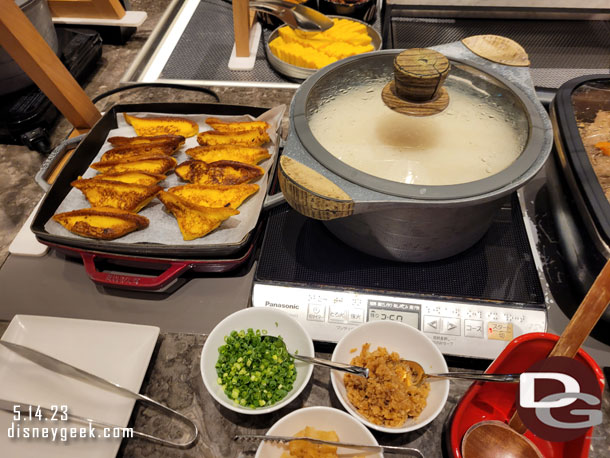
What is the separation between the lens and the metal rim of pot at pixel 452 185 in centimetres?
77

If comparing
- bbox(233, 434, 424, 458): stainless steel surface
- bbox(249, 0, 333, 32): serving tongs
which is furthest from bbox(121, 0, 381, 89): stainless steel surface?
bbox(233, 434, 424, 458): stainless steel surface

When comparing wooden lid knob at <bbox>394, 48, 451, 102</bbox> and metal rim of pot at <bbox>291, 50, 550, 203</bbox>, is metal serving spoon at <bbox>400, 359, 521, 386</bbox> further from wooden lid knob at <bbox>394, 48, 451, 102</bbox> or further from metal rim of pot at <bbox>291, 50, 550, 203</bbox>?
wooden lid knob at <bbox>394, 48, 451, 102</bbox>

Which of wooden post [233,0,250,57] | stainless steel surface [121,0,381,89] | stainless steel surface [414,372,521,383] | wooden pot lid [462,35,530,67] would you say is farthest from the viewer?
stainless steel surface [121,0,381,89]

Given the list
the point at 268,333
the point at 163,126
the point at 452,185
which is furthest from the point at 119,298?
the point at 452,185

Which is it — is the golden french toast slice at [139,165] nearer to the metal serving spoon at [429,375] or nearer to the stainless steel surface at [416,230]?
the stainless steel surface at [416,230]

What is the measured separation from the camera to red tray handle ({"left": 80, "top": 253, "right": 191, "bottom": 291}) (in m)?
1.03

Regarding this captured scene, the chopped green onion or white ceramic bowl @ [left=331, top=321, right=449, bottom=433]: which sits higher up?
the chopped green onion

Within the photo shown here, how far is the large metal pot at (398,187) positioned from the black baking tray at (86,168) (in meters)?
0.30

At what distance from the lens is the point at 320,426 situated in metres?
0.82

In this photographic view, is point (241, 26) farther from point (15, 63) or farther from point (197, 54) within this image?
point (15, 63)

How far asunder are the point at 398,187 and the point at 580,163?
0.54 meters

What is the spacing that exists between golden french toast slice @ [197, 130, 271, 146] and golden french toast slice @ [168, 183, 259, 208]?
7.8 inches

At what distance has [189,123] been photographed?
1.45 meters

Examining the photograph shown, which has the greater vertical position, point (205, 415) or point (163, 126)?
point (163, 126)
